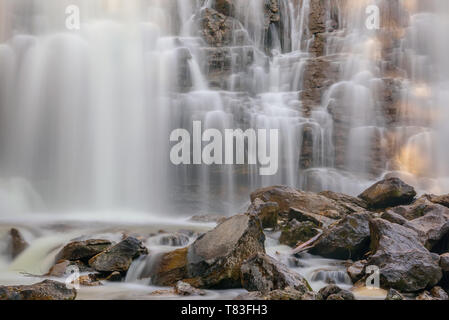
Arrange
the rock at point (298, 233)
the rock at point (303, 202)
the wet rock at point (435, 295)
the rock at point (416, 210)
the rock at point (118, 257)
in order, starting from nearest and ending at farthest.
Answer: the wet rock at point (435, 295) → the rock at point (118, 257) → the rock at point (298, 233) → the rock at point (416, 210) → the rock at point (303, 202)

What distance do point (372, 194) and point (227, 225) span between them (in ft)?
19.9

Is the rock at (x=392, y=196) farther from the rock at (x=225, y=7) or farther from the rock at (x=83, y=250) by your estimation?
the rock at (x=225, y=7)

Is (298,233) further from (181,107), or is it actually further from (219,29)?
(219,29)

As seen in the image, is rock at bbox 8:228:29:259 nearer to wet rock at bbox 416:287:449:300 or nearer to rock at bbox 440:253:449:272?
wet rock at bbox 416:287:449:300

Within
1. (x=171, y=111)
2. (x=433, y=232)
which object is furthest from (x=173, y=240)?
(x=171, y=111)

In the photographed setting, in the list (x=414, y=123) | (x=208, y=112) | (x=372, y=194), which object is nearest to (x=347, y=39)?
(x=414, y=123)

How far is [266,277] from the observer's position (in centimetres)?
511

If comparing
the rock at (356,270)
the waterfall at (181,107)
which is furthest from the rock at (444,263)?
the waterfall at (181,107)

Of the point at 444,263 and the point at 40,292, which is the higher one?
the point at 40,292

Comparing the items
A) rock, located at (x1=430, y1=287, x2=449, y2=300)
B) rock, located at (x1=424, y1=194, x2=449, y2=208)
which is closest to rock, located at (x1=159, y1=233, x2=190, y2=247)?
rock, located at (x1=430, y1=287, x2=449, y2=300)

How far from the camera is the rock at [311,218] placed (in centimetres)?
834

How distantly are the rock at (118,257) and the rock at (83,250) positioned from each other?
0.23 metres

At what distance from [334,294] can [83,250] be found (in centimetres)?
453

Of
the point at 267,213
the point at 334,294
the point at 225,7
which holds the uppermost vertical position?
the point at 225,7
